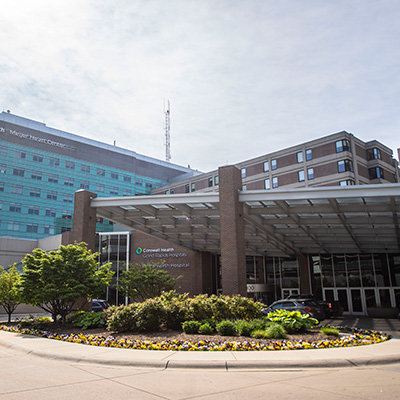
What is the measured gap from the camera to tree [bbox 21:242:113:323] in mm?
16516

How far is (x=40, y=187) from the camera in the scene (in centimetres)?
9000

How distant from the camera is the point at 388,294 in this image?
3184cm

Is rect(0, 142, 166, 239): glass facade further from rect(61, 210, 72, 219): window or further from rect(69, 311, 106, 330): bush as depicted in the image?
rect(69, 311, 106, 330): bush

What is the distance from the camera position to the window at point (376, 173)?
51.5 metres

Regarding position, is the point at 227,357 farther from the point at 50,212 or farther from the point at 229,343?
the point at 50,212

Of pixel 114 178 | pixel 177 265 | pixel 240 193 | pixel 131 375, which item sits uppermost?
pixel 114 178

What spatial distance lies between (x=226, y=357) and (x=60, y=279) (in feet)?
32.1

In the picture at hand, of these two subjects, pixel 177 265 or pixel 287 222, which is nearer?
pixel 287 222

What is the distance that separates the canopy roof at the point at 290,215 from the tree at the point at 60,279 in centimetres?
496

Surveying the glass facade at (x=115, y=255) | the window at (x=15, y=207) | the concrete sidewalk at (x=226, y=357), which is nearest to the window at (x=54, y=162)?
the window at (x=15, y=207)

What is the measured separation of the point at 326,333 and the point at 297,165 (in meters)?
43.4

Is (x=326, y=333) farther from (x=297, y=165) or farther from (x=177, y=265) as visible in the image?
(x=297, y=165)

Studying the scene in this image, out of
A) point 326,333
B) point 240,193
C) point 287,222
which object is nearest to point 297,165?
point 287,222

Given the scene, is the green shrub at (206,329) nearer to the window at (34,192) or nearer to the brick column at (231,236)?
the brick column at (231,236)
